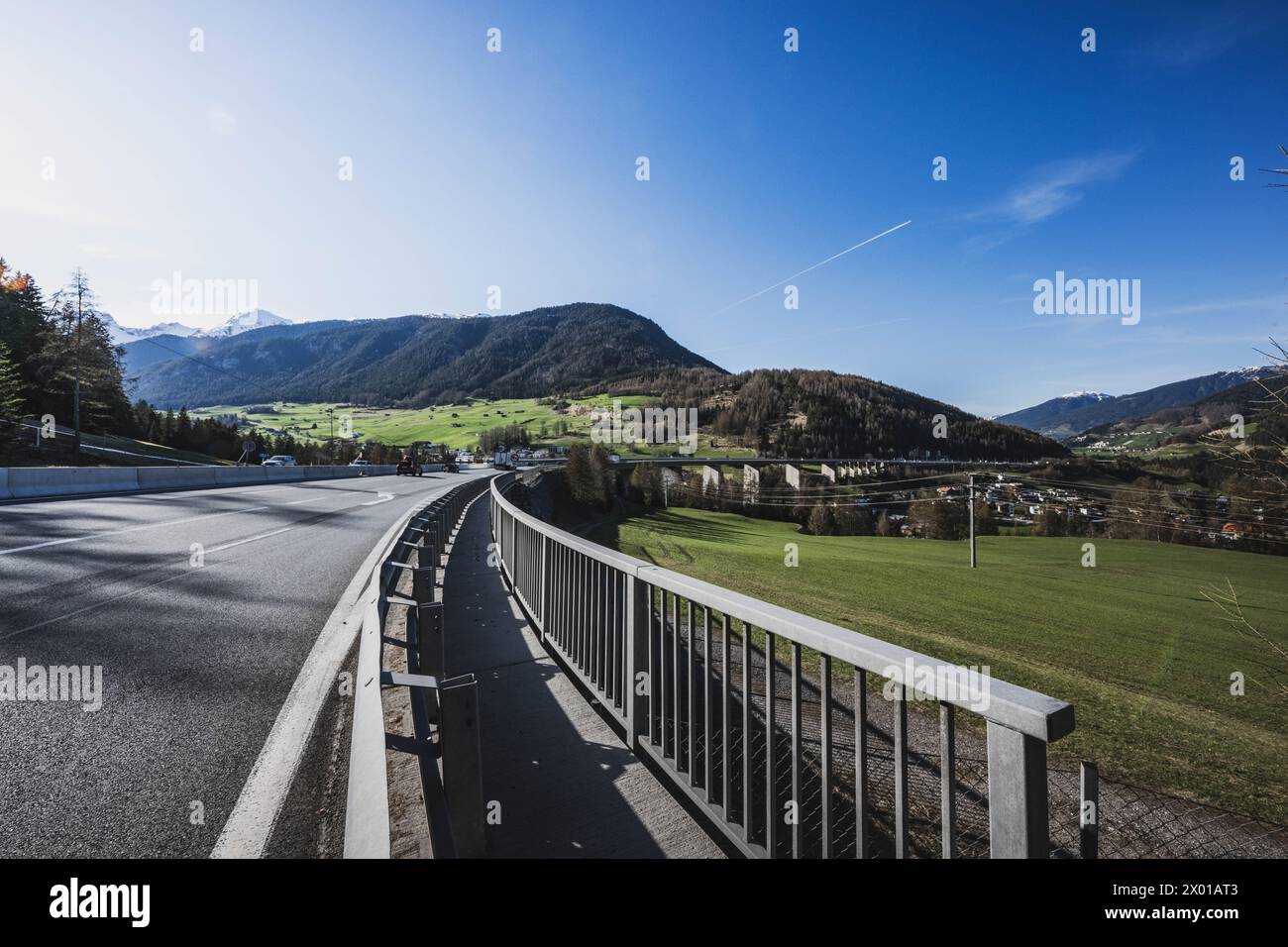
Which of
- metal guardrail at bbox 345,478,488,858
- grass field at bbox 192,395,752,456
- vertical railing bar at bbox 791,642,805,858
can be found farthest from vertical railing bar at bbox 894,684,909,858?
grass field at bbox 192,395,752,456

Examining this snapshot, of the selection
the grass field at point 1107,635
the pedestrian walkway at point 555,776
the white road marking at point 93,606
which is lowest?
the grass field at point 1107,635

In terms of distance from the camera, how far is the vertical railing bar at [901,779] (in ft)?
5.89

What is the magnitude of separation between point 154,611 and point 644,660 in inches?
222

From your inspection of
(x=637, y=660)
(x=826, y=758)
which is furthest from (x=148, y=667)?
(x=826, y=758)

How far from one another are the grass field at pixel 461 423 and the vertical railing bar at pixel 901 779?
12821 centimetres

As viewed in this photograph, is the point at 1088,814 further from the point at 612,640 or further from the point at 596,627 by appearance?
the point at 596,627

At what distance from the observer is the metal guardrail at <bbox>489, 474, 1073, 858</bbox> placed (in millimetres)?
1477

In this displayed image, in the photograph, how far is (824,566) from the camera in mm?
29641

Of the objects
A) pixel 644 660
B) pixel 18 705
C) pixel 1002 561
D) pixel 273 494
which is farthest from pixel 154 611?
pixel 1002 561

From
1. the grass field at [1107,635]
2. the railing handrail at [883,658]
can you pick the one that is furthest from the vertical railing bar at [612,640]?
the grass field at [1107,635]

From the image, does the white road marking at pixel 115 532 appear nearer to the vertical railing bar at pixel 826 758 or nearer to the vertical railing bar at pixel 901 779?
the vertical railing bar at pixel 826 758

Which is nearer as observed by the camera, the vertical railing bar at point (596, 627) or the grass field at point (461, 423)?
the vertical railing bar at point (596, 627)

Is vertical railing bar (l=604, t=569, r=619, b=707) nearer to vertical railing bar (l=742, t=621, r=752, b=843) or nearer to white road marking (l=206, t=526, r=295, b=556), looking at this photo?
vertical railing bar (l=742, t=621, r=752, b=843)

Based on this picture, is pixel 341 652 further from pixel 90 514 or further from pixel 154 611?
pixel 90 514
